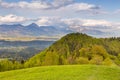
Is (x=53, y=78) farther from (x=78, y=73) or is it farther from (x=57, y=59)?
(x=57, y=59)

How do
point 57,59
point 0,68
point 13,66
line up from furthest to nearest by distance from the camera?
point 57,59 → point 13,66 → point 0,68

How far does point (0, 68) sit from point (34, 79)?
60861 millimetres

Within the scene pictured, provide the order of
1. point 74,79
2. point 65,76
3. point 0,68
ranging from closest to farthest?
1. point 74,79
2. point 65,76
3. point 0,68

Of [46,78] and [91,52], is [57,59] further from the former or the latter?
[46,78]

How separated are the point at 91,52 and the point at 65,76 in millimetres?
140256

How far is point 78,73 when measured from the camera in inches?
1841

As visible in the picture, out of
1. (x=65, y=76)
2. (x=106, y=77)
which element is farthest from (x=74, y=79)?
(x=106, y=77)

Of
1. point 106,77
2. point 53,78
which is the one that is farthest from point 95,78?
point 53,78

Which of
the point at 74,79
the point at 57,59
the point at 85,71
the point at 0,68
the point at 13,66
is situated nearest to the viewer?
the point at 74,79

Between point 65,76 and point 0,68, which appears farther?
point 0,68

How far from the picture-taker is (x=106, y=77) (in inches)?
1721

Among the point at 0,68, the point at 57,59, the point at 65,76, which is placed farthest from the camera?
the point at 57,59

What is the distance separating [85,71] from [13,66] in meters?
64.0

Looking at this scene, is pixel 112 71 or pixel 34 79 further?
pixel 112 71
